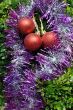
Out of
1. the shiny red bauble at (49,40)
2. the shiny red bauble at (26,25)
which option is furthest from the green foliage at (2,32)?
the shiny red bauble at (49,40)

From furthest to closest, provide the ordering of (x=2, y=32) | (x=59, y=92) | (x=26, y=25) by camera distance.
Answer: (x=2, y=32) < (x=26, y=25) < (x=59, y=92)

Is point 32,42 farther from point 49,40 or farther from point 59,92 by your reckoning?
point 59,92

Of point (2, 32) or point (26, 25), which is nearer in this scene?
point (26, 25)

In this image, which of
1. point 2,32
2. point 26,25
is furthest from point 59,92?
point 2,32

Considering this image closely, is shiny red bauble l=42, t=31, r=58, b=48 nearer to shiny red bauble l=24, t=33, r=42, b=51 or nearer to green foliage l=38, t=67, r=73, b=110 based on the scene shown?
shiny red bauble l=24, t=33, r=42, b=51

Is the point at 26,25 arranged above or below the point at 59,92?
above

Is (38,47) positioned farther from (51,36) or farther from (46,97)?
(46,97)

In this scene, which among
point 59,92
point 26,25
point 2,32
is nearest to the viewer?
point 59,92
